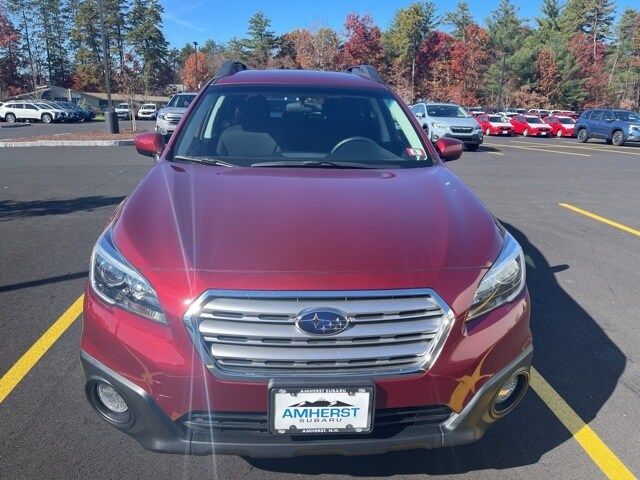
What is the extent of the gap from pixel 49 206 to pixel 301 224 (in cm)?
661

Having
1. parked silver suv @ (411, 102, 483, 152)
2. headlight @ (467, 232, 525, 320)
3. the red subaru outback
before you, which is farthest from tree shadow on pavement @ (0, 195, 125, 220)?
parked silver suv @ (411, 102, 483, 152)

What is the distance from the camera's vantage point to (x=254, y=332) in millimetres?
2021

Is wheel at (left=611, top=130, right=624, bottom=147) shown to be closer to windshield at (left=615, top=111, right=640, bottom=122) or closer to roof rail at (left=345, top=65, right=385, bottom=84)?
windshield at (left=615, top=111, right=640, bottom=122)

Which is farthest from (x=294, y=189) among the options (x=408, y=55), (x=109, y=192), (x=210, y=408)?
(x=408, y=55)

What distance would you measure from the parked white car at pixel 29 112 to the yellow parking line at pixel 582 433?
1728 inches

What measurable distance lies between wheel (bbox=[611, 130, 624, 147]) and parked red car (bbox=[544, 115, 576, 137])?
6.91 meters

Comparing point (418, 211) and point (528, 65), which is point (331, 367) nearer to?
point (418, 211)

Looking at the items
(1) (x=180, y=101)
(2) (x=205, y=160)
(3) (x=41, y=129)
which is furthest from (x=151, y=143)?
(3) (x=41, y=129)

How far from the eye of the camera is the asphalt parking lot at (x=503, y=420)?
2564 mm

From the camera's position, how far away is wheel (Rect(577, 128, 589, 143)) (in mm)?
28062

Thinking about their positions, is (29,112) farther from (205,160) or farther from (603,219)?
(205,160)

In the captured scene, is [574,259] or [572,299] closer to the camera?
[572,299]

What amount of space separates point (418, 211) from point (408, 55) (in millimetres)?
64965

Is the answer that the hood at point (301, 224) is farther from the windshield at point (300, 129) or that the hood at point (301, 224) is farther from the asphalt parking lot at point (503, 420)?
the asphalt parking lot at point (503, 420)
